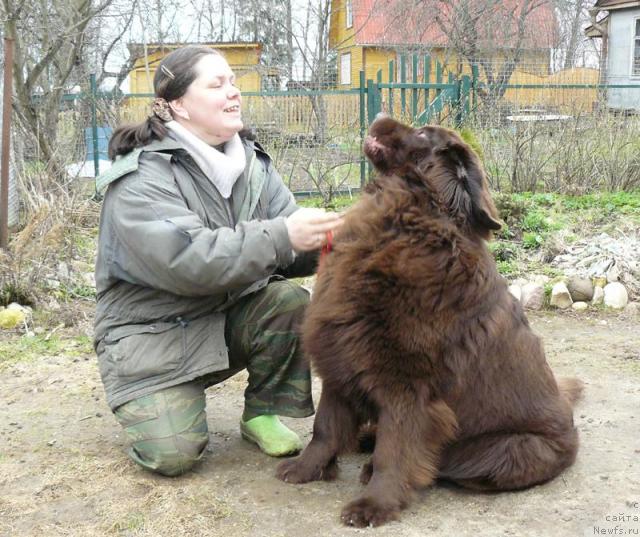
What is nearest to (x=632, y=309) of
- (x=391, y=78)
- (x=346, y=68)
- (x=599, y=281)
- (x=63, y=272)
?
(x=599, y=281)

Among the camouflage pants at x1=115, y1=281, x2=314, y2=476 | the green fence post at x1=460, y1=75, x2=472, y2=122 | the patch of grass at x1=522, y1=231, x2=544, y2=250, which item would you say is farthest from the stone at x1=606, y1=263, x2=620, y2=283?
the green fence post at x1=460, y1=75, x2=472, y2=122

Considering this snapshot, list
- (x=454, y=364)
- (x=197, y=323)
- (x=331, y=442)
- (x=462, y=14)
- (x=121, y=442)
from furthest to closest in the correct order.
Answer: (x=462, y=14)
(x=121, y=442)
(x=197, y=323)
(x=331, y=442)
(x=454, y=364)

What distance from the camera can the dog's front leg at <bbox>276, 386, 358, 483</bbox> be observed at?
289 cm

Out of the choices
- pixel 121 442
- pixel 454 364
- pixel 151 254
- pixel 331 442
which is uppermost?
pixel 151 254

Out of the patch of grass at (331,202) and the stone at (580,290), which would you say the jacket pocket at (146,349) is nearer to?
the stone at (580,290)

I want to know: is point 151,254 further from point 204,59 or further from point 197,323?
point 204,59

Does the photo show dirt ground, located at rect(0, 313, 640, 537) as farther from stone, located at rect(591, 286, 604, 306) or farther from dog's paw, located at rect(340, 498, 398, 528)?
stone, located at rect(591, 286, 604, 306)

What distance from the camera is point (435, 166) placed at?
277cm

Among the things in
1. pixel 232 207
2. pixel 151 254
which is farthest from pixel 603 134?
pixel 151 254

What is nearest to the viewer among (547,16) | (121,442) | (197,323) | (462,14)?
(197,323)

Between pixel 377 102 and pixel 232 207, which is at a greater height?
pixel 377 102

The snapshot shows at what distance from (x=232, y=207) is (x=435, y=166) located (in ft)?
3.39

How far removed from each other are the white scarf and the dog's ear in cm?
99

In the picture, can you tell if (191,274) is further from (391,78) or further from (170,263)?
(391,78)
